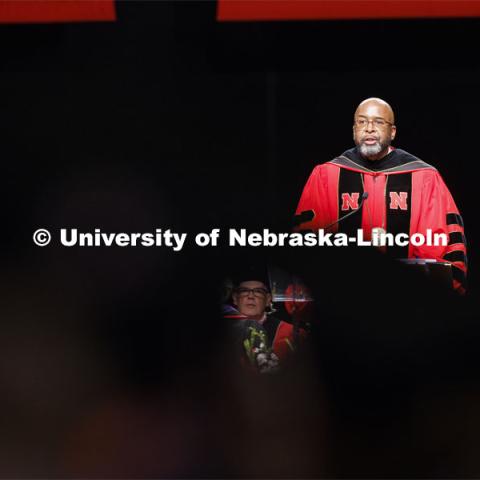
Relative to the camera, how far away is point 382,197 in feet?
15.3

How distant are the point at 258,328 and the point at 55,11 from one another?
2.66 meters

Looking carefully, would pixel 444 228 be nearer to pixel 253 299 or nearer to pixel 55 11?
pixel 253 299

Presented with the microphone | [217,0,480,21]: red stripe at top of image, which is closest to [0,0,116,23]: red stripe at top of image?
[217,0,480,21]: red stripe at top of image

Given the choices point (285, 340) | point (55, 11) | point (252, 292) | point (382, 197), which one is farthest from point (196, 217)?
point (55, 11)

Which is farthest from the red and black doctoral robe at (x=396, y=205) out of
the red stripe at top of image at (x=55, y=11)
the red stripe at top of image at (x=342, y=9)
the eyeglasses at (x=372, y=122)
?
the red stripe at top of image at (x=55, y=11)

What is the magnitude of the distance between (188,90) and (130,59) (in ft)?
1.55

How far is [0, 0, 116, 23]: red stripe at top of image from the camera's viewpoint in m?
4.54

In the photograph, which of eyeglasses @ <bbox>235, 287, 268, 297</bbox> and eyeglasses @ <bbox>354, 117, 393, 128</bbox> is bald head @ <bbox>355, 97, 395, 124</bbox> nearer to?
eyeglasses @ <bbox>354, 117, 393, 128</bbox>

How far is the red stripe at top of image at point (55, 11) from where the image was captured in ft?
14.9

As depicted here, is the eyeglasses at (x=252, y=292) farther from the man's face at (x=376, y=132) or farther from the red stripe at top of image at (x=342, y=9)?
the red stripe at top of image at (x=342, y=9)

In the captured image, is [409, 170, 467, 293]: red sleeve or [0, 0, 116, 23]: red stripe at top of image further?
[409, 170, 467, 293]: red sleeve

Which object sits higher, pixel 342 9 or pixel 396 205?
pixel 342 9

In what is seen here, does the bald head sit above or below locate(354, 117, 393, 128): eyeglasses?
above

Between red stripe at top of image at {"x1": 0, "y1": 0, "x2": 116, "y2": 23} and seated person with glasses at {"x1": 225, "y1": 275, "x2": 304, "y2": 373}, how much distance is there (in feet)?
7.11
